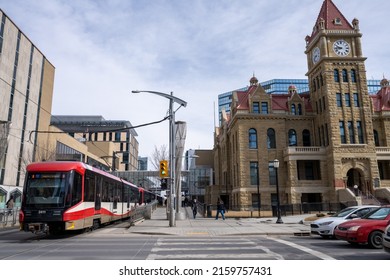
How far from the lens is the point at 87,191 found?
1586 cm

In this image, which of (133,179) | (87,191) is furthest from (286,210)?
(133,179)

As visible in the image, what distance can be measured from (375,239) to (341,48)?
3745 centimetres

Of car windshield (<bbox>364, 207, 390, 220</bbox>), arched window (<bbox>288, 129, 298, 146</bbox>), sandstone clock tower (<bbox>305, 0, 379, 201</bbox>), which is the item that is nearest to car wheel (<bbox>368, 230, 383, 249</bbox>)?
car windshield (<bbox>364, 207, 390, 220</bbox>)

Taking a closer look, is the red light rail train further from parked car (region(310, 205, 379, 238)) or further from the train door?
parked car (region(310, 205, 379, 238))

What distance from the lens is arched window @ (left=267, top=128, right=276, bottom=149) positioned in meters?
43.7

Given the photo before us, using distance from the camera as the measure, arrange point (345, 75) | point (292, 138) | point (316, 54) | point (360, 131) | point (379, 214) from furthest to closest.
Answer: point (292, 138) < point (316, 54) < point (345, 75) < point (360, 131) < point (379, 214)

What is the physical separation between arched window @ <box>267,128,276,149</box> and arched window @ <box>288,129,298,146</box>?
2436mm

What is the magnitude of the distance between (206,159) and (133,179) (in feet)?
69.2

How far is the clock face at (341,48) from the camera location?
139 feet

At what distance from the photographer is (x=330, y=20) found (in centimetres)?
4366

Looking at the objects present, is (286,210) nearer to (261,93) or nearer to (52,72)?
(261,93)

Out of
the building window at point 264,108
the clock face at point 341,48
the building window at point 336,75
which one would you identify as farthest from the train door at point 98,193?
the clock face at point 341,48

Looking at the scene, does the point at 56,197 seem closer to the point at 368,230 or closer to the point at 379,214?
the point at 368,230

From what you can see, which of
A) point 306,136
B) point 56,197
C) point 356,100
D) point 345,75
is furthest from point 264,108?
point 56,197
